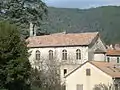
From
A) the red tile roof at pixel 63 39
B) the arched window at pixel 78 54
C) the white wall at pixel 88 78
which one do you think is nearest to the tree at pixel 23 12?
the red tile roof at pixel 63 39

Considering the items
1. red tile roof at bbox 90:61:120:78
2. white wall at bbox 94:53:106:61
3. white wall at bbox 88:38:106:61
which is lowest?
red tile roof at bbox 90:61:120:78

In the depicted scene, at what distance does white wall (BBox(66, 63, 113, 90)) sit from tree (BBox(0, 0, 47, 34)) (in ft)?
42.8

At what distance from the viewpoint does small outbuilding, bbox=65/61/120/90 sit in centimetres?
5448

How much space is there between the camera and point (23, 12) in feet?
222

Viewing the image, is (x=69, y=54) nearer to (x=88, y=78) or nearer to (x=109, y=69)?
(x=88, y=78)

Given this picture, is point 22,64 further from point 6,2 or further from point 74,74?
point 6,2

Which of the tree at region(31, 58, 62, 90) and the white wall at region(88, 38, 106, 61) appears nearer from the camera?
the tree at region(31, 58, 62, 90)

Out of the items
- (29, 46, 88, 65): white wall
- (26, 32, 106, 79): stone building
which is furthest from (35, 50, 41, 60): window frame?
(29, 46, 88, 65): white wall

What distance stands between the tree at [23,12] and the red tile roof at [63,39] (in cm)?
248

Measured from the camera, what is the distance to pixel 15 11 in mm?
66875

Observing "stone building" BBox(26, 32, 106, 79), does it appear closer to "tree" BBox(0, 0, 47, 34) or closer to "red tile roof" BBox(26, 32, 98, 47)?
Answer: "red tile roof" BBox(26, 32, 98, 47)

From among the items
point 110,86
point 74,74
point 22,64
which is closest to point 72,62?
point 74,74

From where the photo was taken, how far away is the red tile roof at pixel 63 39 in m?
62.9

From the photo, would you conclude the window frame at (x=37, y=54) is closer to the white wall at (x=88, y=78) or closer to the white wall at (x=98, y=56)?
the white wall at (x=98, y=56)
